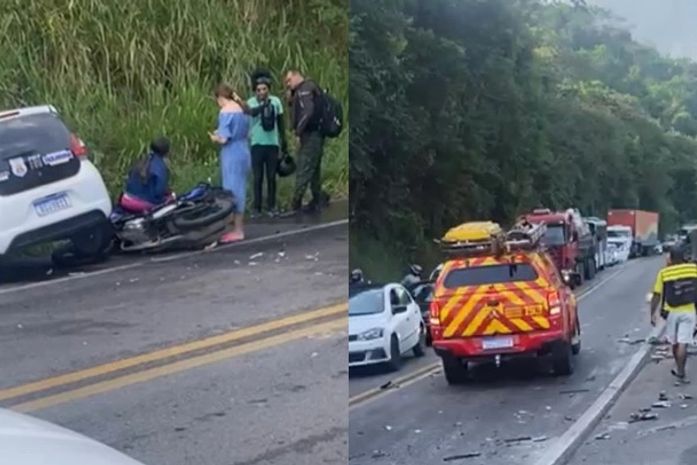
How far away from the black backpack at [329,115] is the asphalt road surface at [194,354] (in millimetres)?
251

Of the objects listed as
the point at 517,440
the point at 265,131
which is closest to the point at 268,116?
the point at 265,131

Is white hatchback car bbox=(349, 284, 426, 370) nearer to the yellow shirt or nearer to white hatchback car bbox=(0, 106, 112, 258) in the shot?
the yellow shirt

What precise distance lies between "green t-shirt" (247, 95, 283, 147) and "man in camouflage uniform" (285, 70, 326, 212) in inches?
1.6

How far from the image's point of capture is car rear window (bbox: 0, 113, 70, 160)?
A: 272 centimetres

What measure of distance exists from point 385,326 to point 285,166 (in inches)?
29.5

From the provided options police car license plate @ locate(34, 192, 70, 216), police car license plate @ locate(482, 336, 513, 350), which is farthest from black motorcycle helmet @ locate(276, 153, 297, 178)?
police car license plate @ locate(482, 336, 513, 350)

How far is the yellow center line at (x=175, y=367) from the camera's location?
281 centimetres

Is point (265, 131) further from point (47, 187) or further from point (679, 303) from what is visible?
point (679, 303)

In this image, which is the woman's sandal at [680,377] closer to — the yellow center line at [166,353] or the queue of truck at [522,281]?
the queue of truck at [522,281]

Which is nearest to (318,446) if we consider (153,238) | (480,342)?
(153,238)

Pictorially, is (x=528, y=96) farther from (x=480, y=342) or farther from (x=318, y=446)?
(x=318, y=446)

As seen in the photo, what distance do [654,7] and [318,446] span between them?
1.35 metres

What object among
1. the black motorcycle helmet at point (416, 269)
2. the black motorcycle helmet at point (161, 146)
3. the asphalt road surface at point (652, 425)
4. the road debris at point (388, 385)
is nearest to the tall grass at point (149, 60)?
the black motorcycle helmet at point (161, 146)

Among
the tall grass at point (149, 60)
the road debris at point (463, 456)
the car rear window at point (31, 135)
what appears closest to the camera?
the road debris at point (463, 456)
